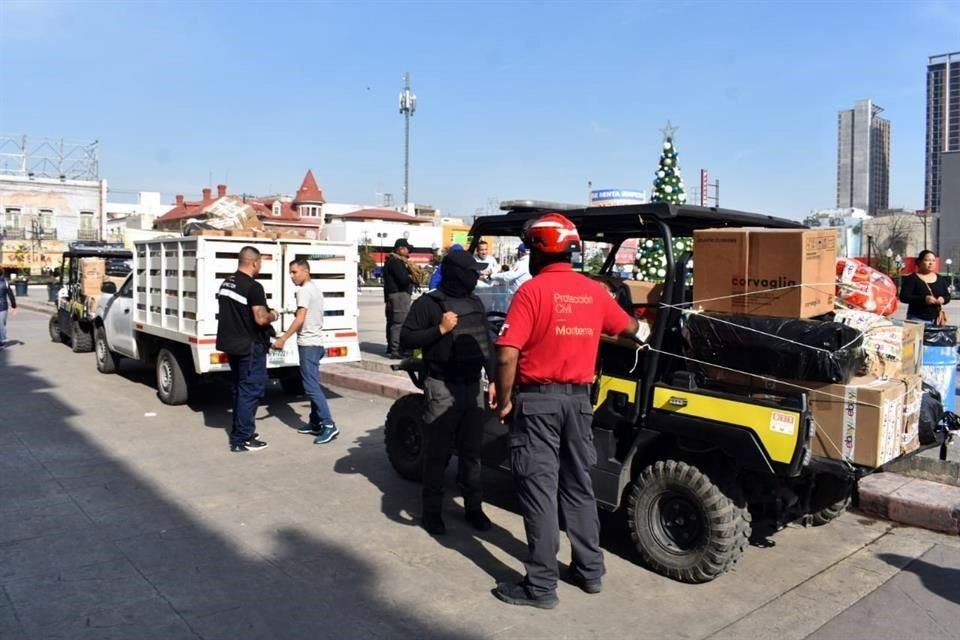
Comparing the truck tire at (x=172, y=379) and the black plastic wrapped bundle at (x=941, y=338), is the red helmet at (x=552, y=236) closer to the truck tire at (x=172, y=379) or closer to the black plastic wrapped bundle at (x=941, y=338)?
the black plastic wrapped bundle at (x=941, y=338)

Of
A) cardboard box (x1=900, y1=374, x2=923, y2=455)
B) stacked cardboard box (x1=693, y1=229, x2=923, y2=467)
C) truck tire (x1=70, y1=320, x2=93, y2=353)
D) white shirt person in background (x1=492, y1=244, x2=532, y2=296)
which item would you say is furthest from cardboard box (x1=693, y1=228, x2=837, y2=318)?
truck tire (x1=70, y1=320, x2=93, y2=353)

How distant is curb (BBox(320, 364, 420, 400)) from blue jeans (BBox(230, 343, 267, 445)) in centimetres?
264

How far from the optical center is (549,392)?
12.9 ft

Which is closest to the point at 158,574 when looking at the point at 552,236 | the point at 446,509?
the point at 446,509

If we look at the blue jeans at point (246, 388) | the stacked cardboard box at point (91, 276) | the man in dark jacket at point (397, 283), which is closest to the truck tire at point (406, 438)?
the blue jeans at point (246, 388)

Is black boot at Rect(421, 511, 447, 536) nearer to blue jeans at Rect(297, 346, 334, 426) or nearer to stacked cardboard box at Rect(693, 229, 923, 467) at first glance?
stacked cardboard box at Rect(693, 229, 923, 467)

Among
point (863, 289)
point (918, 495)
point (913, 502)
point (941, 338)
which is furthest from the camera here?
point (941, 338)

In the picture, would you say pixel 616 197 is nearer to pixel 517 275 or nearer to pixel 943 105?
pixel 517 275

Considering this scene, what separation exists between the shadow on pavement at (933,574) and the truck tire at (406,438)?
3.32 meters

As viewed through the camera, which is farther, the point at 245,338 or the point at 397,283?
the point at 397,283

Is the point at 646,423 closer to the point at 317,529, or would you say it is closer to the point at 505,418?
the point at 505,418

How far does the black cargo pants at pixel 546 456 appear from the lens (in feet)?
12.8

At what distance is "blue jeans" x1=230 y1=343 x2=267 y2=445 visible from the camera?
7.03 meters

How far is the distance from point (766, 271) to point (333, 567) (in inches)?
118
